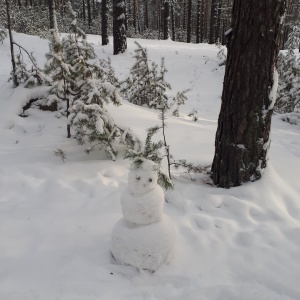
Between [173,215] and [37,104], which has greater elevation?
[37,104]

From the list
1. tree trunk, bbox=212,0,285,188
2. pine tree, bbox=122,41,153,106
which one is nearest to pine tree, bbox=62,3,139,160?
tree trunk, bbox=212,0,285,188

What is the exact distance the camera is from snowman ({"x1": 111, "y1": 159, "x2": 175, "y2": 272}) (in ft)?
7.82

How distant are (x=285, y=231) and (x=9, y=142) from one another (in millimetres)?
3921

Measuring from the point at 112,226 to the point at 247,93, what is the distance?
A: 1.88 m

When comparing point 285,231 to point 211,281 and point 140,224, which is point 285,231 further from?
point 140,224

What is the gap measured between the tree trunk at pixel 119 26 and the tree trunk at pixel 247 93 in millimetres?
9486

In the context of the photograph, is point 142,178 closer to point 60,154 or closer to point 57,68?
point 60,154

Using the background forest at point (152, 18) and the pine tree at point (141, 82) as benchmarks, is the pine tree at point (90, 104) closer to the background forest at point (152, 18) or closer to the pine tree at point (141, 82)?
the pine tree at point (141, 82)

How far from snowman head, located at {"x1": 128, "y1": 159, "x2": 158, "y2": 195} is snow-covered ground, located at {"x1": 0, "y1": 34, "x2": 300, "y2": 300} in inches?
26.4

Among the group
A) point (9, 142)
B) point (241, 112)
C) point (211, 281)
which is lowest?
point (211, 281)

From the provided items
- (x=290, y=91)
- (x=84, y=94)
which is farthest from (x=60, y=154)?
(x=290, y=91)

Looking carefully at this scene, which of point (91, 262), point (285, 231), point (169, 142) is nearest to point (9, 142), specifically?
point (169, 142)

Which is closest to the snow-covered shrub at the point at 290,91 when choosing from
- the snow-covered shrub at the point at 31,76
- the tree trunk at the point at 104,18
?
the snow-covered shrub at the point at 31,76

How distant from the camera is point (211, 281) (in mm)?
2410
